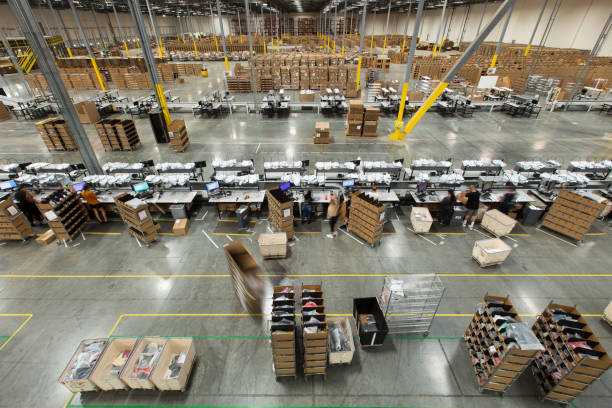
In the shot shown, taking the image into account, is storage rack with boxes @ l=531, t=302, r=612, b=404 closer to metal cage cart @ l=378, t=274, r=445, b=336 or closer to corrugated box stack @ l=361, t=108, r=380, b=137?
metal cage cart @ l=378, t=274, r=445, b=336

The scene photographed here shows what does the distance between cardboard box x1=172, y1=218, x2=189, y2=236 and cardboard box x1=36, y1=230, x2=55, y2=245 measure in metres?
3.71

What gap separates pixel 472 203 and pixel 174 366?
29.7 feet

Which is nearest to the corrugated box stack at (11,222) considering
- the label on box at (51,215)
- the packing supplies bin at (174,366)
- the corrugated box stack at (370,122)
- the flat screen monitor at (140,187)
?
the label on box at (51,215)

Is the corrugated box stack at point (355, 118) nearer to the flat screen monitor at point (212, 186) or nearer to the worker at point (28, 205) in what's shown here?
the flat screen monitor at point (212, 186)

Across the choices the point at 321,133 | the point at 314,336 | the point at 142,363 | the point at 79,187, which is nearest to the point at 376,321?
the point at 314,336

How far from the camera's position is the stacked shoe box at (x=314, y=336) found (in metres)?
4.79

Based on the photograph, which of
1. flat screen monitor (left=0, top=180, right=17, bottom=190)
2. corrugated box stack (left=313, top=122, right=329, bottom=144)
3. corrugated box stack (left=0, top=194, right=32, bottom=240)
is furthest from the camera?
corrugated box stack (left=313, top=122, right=329, bottom=144)

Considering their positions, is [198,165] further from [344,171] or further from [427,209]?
[427,209]

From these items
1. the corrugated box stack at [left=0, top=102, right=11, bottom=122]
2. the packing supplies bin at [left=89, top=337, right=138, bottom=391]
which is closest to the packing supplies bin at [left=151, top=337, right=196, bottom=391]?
the packing supplies bin at [left=89, top=337, right=138, bottom=391]

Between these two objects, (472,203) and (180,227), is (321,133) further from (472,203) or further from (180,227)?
(180,227)

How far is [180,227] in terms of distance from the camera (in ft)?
29.2

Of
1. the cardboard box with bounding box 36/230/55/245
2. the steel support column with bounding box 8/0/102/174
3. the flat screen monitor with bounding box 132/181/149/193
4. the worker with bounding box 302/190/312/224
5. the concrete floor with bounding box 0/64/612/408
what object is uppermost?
the steel support column with bounding box 8/0/102/174

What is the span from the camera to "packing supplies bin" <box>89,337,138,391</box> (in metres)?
4.88

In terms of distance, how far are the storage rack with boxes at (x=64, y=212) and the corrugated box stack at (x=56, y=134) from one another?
789cm
